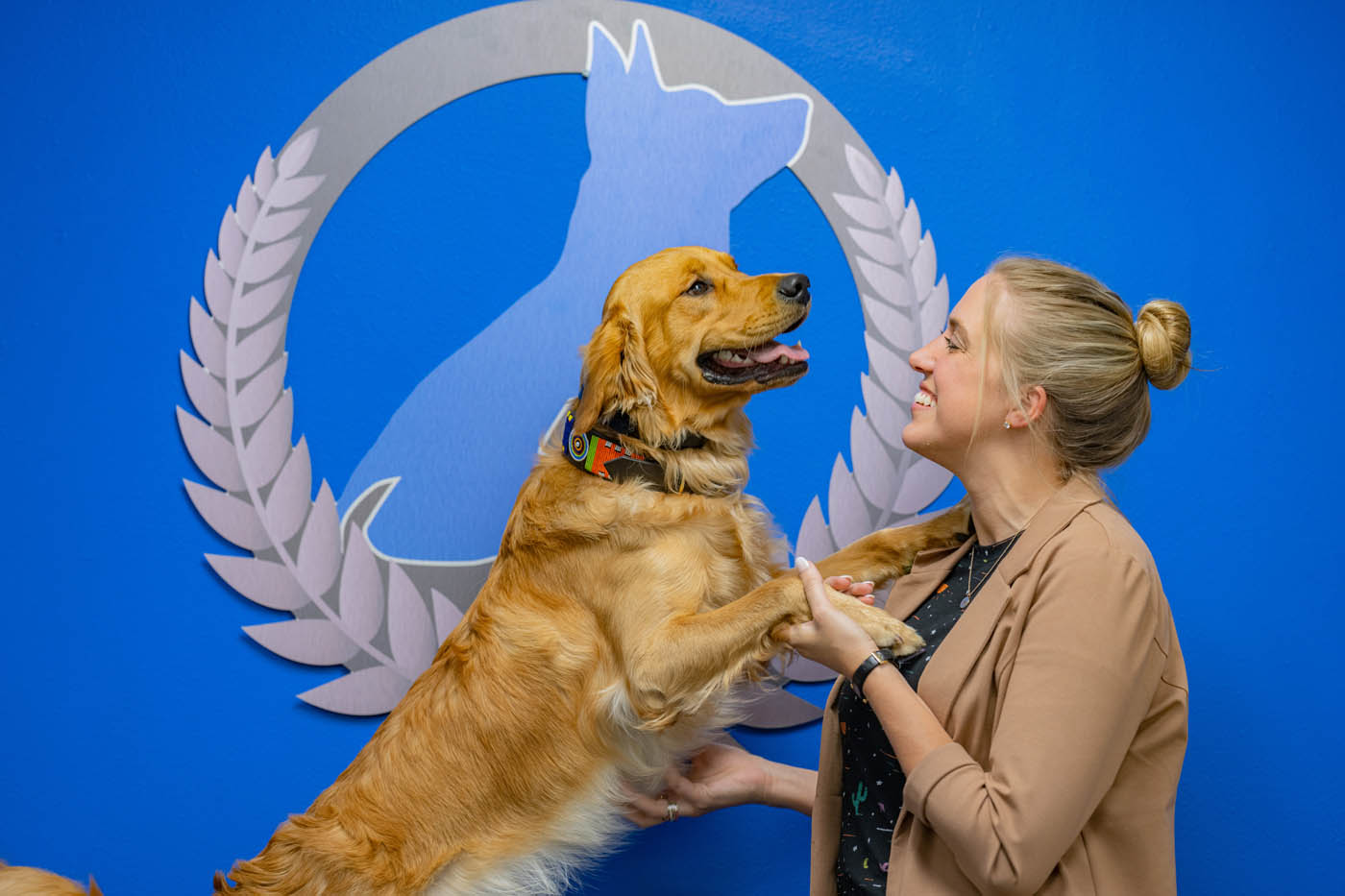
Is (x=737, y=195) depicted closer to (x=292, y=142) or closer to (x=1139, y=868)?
(x=292, y=142)

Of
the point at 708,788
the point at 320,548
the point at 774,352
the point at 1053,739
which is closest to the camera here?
the point at 1053,739

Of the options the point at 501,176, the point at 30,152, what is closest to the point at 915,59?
the point at 501,176

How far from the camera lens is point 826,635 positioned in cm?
160

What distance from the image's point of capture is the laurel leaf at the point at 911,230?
2.36m

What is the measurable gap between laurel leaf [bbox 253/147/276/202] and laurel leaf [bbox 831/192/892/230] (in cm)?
138

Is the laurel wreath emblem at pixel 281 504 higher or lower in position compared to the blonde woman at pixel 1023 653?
higher

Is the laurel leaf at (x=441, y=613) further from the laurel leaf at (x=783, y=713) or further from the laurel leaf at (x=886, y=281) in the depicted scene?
the laurel leaf at (x=886, y=281)

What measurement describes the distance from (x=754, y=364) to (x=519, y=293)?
67 cm

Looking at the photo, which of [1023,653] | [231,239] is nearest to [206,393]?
Answer: [231,239]

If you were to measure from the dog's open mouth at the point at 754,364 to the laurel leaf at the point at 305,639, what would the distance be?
42.8 inches

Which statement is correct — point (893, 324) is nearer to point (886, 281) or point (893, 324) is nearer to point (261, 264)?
point (886, 281)

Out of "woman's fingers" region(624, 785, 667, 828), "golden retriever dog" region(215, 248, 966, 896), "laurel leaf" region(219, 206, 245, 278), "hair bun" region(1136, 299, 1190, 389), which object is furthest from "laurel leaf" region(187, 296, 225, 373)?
"hair bun" region(1136, 299, 1190, 389)

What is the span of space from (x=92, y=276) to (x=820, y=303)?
1796mm

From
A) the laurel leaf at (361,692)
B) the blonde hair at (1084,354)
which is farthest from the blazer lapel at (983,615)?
the laurel leaf at (361,692)
